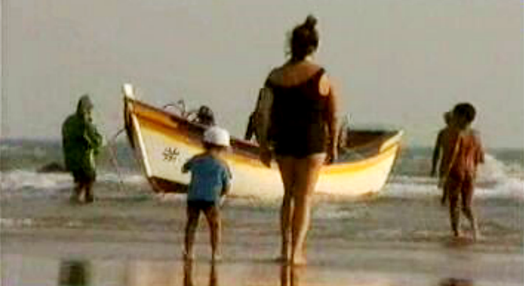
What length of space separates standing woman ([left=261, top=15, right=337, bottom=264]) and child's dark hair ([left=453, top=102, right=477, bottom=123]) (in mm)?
6759

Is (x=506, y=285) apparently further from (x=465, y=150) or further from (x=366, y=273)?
(x=465, y=150)

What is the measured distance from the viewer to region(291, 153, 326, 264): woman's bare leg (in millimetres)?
12828

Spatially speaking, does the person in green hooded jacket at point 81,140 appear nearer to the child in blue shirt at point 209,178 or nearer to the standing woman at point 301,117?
the child in blue shirt at point 209,178

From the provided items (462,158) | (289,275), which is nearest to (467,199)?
(462,158)

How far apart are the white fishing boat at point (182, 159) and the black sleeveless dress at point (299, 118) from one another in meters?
15.5

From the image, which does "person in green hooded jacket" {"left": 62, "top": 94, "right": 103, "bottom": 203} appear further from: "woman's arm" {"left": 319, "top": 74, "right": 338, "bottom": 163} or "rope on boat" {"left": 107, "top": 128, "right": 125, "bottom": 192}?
"woman's arm" {"left": 319, "top": 74, "right": 338, "bottom": 163}

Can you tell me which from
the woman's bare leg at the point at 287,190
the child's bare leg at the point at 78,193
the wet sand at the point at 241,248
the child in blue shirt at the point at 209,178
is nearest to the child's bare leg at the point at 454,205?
the wet sand at the point at 241,248

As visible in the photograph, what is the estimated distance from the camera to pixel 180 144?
3023cm

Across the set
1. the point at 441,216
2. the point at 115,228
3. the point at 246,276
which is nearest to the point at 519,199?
the point at 441,216

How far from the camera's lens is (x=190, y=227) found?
15.1 m

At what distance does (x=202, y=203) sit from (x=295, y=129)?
2402 millimetres

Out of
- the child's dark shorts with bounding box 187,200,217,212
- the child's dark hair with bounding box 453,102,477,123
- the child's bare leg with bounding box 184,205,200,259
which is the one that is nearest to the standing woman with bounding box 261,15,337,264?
the child's dark shorts with bounding box 187,200,217,212

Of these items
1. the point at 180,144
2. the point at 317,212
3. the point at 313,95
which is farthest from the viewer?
the point at 180,144

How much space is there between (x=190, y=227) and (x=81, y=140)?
1234 centimetres
